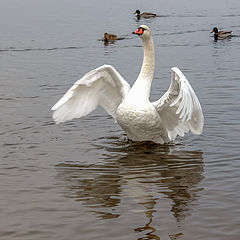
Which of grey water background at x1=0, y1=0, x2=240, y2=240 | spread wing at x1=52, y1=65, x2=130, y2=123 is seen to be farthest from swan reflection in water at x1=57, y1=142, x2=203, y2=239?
spread wing at x1=52, y1=65, x2=130, y2=123

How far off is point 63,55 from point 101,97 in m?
11.6

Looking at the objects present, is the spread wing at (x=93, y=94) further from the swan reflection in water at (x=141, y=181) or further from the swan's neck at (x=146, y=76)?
the swan reflection in water at (x=141, y=181)

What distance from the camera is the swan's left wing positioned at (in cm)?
809

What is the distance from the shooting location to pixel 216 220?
6.63 meters

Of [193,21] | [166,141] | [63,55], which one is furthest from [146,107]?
[193,21]

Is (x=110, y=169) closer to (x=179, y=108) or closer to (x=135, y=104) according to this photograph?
(x=135, y=104)

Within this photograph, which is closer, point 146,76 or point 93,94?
point 146,76

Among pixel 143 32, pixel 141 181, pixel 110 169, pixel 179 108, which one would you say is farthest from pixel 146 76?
pixel 141 181

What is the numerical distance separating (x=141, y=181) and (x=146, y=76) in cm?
245

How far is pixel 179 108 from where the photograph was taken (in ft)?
25.8

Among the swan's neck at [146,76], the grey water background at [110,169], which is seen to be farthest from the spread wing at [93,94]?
the grey water background at [110,169]

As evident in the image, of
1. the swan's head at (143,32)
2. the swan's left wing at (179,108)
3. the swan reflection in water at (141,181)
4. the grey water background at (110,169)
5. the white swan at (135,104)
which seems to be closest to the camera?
the grey water background at (110,169)

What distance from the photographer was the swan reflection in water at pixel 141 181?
7.01 m

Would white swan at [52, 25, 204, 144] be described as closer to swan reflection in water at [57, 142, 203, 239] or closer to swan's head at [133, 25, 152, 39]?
swan's head at [133, 25, 152, 39]
